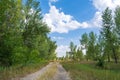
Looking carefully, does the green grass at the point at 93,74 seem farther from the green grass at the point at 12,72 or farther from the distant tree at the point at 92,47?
the distant tree at the point at 92,47

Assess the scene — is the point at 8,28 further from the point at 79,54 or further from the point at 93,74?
the point at 79,54

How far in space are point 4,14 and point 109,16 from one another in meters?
33.6

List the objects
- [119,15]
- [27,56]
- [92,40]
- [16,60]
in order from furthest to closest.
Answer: [92,40]
[119,15]
[27,56]
[16,60]

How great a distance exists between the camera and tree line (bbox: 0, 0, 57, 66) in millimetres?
30375

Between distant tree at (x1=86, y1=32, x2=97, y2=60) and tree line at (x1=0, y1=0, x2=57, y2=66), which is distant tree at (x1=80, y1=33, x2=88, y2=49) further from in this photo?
tree line at (x1=0, y1=0, x2=57, y2=66)

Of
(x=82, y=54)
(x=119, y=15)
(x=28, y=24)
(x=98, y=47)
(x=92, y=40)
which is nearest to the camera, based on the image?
(x=28, y=24)

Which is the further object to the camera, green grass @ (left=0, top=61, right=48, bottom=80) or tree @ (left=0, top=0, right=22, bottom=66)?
tree @ (left=0, top=0, right=22, bottom=66)

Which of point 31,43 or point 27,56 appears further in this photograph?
point 31,43

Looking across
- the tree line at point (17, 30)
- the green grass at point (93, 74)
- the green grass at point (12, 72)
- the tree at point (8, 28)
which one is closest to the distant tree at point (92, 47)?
the tree line at point (17, 30)

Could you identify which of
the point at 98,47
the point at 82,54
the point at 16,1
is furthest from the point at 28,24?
the point at 82,54

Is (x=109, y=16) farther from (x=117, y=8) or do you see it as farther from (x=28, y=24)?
(x=28, y=24)

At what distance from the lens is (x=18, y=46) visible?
31.5 m

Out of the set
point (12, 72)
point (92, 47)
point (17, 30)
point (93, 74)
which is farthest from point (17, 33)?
point (92, 47)

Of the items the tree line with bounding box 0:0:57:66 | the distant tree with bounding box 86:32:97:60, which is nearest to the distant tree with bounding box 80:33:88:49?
the distant tree with bounding box 86:32:97:60
